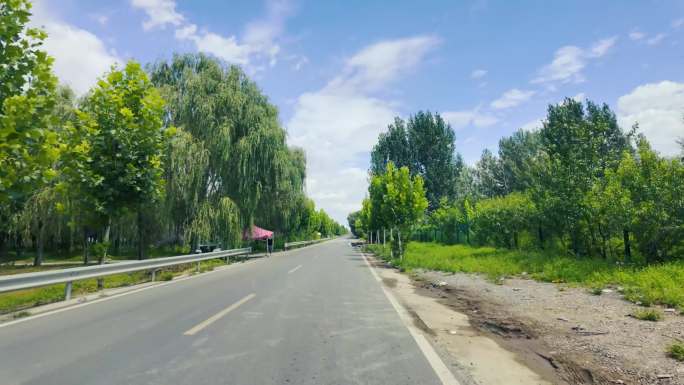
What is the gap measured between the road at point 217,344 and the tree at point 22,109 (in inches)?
102

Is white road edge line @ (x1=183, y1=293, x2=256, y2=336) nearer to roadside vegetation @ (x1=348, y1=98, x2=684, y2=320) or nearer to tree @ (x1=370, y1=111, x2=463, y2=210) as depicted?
roadside vegetation @ (x1=348, y1=98, x2=684, y2=320)

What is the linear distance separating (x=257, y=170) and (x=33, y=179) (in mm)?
16029

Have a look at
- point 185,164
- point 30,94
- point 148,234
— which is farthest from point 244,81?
point 30,94

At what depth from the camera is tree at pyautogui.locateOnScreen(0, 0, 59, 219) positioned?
6.23 m

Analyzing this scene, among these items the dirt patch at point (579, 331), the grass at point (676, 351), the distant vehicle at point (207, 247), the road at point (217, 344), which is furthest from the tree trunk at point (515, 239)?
the grass at point (676, 351)

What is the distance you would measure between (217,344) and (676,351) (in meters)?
5.42

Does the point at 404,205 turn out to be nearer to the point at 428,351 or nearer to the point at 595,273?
the point at 595,273

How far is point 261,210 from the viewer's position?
25844 millimetres

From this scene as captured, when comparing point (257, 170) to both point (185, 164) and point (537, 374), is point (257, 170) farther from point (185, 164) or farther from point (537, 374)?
point (537, 374)

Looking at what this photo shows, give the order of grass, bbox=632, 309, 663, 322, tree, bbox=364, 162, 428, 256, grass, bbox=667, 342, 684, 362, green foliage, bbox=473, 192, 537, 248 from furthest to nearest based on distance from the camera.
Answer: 1. tree, bbox=364, 162, 428, 256
2. green foliage, bbox=473, 192, 537, 248
3. grass, bbox=632, 309, 663, 322
4. grass, bbox=667, 342, 684, 362

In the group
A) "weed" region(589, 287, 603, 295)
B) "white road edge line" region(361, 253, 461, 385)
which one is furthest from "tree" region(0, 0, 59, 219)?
"weed" region(589, 287, 603, 295)

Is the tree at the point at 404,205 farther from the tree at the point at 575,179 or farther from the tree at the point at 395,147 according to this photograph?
the tree at the point at 395,147

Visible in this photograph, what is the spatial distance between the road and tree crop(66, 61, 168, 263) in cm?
445

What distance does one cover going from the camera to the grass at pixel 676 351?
409cm
